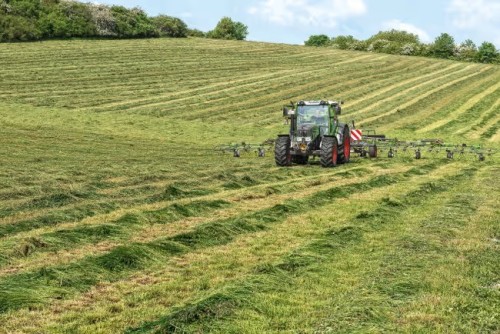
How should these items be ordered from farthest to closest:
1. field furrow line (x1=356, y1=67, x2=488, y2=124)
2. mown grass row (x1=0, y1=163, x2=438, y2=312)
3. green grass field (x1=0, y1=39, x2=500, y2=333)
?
field furrow line (x1=356, y1=67, x2=488, y2=124), mown grass row (x1=0, y1=163, x2=438, y2=312), green grass field (x1=0, y1=39, x2=500, y2=333)

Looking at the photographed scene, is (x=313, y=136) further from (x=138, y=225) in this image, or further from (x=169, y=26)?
(x=169, y=26)

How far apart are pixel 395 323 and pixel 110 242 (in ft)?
14.5

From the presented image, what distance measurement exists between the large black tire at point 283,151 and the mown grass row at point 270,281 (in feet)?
25.6

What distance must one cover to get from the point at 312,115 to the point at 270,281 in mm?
14147

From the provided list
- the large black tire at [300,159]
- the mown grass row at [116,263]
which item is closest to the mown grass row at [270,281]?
the mown grass row at [116,263]

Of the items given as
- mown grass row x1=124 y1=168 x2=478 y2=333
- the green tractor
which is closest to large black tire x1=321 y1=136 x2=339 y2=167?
the green tractor

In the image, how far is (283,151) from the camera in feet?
64.0

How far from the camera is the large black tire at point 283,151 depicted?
19.5 meters

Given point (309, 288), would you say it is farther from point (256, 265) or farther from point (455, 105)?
point (455, 105)

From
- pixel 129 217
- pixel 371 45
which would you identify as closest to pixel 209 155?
pixel 129 217

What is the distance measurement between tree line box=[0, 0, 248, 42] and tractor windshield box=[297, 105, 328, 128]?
44.1 meters

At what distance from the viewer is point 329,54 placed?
67562mm

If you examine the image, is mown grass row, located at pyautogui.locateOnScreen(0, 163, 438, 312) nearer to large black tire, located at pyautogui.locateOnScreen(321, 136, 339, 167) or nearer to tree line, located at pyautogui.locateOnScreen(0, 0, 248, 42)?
large black tire, located at pyautogui.locateOnScreen(321, 136, 339, 167)

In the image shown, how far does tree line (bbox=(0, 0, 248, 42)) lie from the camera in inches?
2290
